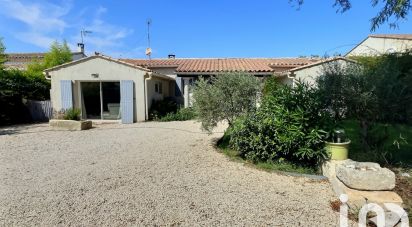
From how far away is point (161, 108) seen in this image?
686 inches

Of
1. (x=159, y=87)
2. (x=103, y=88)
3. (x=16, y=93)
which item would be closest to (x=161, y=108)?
(x=159, y=87)

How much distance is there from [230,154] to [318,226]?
4434 millimetres

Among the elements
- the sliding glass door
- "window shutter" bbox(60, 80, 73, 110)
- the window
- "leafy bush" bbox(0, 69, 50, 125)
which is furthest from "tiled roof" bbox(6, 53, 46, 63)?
the window

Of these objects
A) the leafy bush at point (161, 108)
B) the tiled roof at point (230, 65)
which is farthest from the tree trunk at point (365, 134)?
the leafy bush at point (161, 108)

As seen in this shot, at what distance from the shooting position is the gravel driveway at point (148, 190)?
13.9 feet

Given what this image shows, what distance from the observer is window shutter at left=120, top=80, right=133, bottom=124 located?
52.1ft

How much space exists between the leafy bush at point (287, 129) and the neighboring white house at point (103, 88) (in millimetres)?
9742

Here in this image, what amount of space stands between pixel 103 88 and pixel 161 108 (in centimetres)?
363

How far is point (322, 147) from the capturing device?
6.45 meters

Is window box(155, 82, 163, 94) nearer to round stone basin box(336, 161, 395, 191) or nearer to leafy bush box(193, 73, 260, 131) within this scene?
leafy bush box(193, 73, 260, 131)

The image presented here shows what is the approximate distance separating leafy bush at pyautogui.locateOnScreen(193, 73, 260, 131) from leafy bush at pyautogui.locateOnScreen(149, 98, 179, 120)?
824 cm

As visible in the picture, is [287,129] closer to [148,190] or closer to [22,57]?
[148,190]

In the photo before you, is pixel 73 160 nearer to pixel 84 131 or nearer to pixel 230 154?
pixel 230 154

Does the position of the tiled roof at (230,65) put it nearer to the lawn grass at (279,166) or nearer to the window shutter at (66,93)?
the window shutter at (66,93)
